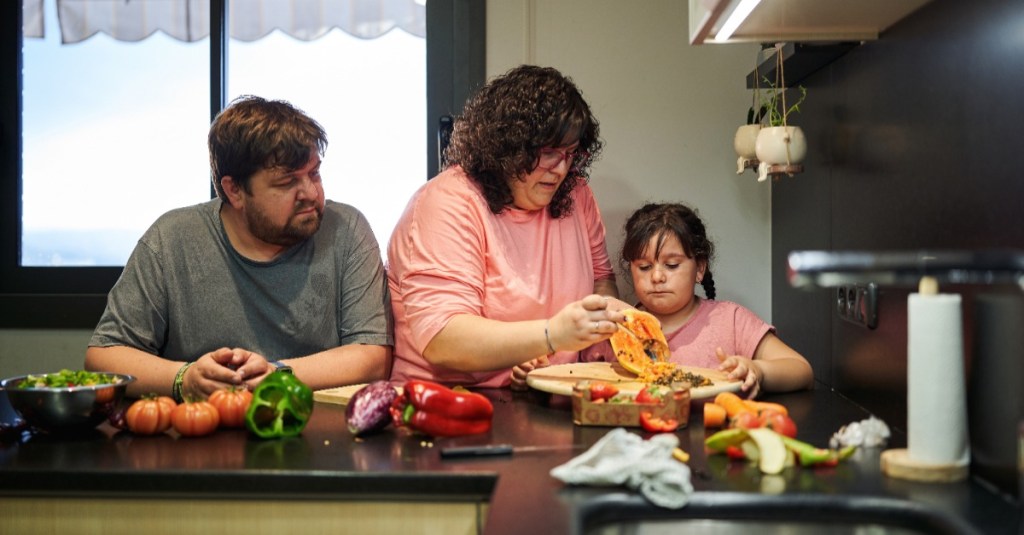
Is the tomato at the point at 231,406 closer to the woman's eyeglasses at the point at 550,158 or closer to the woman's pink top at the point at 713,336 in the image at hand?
the woman's eyeglasses at the point at 550,158

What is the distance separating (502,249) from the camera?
2.00m

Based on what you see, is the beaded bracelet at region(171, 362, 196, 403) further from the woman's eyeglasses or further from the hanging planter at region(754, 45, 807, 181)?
the hanging planter at region(754, 45, 807, 181)

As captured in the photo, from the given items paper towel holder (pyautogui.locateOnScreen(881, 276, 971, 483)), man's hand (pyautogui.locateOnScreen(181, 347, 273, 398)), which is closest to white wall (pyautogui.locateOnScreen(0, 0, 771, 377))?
man's hand (pyautogui.locateOnScreen(181, 347, 273, 398))

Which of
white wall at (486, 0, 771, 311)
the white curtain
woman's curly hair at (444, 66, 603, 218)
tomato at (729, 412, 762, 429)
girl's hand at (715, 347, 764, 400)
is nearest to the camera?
tomato at (729, 412, 762, 429)

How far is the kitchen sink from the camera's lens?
1214mm

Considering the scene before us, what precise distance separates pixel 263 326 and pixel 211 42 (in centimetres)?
109

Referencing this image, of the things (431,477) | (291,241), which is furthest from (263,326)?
(431,477)

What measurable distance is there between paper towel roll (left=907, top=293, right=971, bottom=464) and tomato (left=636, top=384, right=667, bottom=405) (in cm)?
41

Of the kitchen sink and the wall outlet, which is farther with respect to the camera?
the wall outlet

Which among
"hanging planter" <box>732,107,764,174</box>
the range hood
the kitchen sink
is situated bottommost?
the kitchen sink

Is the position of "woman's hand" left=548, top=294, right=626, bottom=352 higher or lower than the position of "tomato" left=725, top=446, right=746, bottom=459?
higher

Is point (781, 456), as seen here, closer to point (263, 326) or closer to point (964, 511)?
point (964, 511)

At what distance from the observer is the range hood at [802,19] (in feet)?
5.12

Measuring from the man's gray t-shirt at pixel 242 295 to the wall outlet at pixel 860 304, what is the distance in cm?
89
